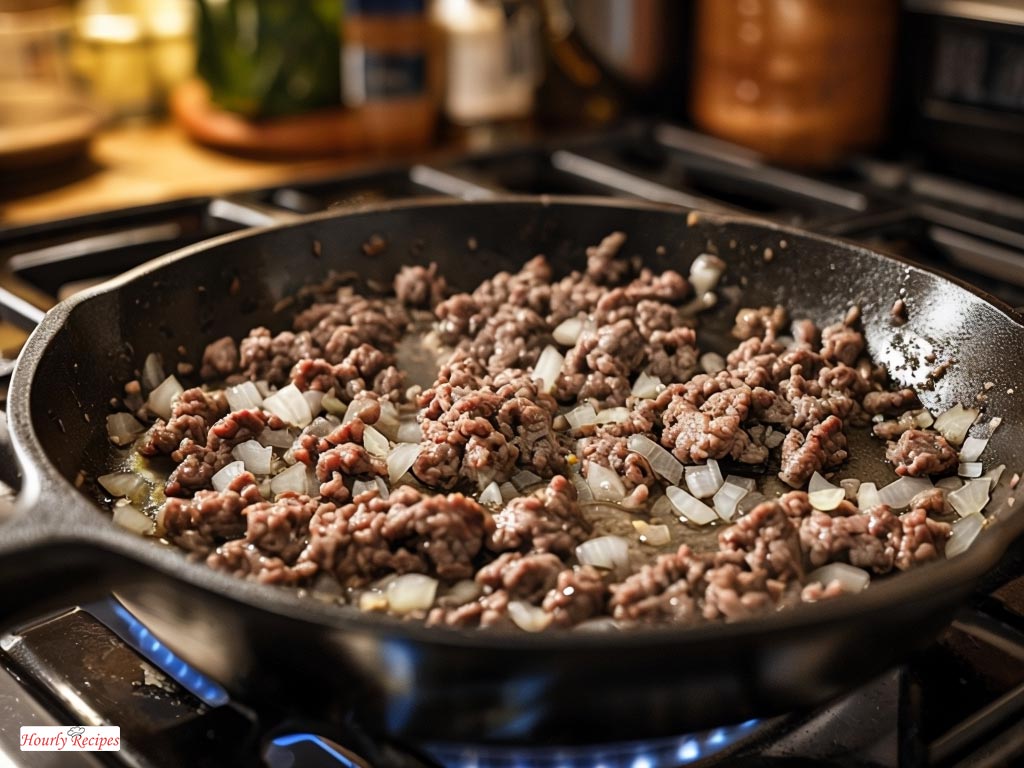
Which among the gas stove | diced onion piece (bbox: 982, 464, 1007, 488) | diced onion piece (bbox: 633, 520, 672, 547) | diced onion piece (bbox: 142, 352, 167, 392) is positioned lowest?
the gas stove

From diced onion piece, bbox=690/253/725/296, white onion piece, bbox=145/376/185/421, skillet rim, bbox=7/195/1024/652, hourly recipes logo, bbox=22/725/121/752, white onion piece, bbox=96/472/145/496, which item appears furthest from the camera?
diced onion piece, bbox=690/253/725/296

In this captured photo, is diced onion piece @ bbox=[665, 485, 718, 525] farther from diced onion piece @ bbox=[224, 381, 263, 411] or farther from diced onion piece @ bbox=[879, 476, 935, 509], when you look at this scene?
diced onion piece @ bbox=[224, 381, 263, 411]

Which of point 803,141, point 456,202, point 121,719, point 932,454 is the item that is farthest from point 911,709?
point 803,141

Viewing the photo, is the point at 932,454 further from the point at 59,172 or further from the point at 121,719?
the point at 59,172

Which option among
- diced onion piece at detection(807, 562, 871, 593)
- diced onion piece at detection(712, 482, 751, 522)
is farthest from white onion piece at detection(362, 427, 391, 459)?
diced onion piece at detection(807, 562, 871, 593)

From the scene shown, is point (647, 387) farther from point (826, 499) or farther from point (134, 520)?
point (134, 520)
